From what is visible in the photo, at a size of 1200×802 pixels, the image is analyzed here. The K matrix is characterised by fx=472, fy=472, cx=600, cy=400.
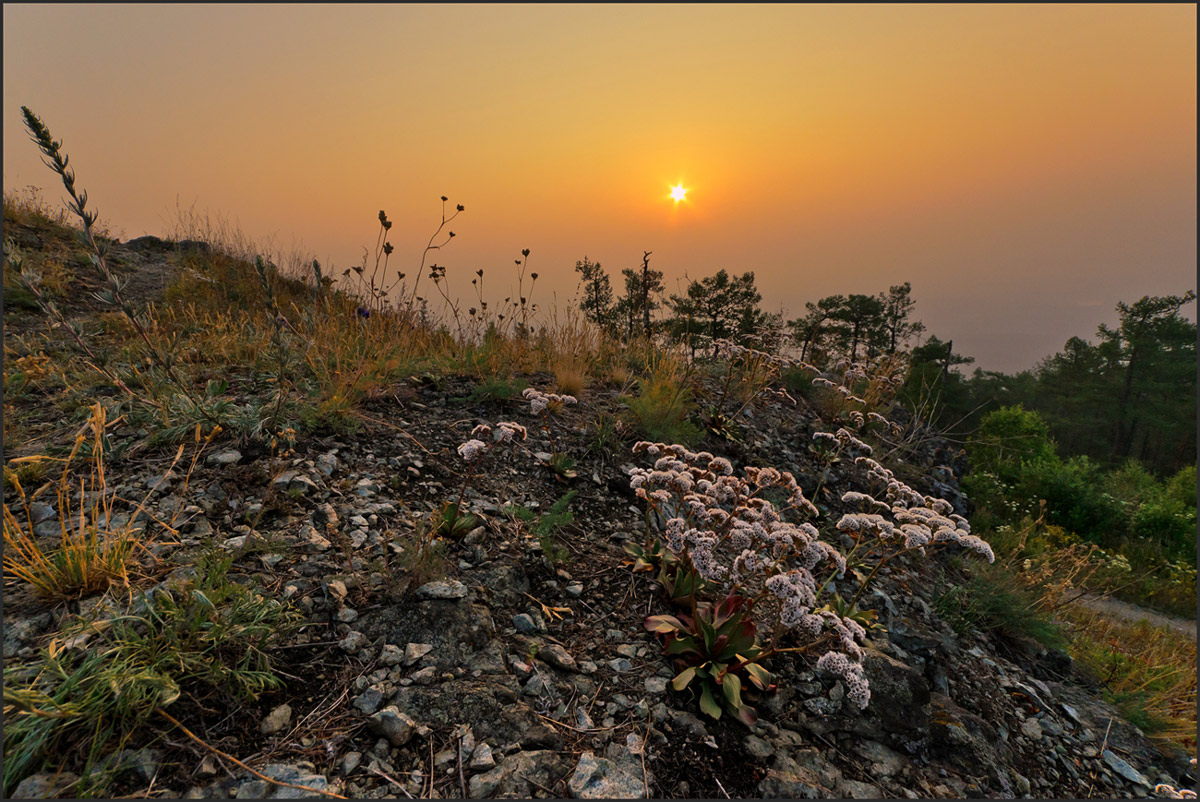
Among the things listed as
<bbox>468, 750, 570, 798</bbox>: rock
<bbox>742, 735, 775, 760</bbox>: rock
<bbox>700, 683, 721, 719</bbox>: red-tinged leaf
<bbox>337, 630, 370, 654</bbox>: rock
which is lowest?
<bbox>742, 735, 775, 760</bbox>: rock

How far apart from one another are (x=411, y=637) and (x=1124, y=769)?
4.22 m

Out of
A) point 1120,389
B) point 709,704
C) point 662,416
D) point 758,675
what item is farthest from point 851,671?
point 1120,389

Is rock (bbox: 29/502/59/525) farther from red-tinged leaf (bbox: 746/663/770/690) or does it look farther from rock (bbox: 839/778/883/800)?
rock (bbox: 839/778/883/800)

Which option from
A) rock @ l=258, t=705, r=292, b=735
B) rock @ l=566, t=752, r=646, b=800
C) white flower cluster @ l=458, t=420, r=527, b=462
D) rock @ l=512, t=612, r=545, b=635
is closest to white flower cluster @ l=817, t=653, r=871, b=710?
rock @ l=566, t=752, r=646, b=800

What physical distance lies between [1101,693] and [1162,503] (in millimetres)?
13664

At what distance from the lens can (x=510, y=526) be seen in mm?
3229

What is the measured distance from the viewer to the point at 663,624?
2545 mm

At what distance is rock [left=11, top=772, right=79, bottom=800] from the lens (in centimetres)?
151

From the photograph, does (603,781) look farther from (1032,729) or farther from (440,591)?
(1032,729)

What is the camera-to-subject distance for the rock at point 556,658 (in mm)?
2375

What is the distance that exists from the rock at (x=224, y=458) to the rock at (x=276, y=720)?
196 centimetres

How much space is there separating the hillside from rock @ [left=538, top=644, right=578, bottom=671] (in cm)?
1

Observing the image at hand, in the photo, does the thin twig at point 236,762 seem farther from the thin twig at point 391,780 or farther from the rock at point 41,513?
the rock at point 41,513

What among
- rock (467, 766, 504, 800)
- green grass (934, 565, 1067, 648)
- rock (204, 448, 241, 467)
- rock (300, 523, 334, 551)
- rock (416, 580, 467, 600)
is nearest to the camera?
rock (467, 766, 504, 800)
